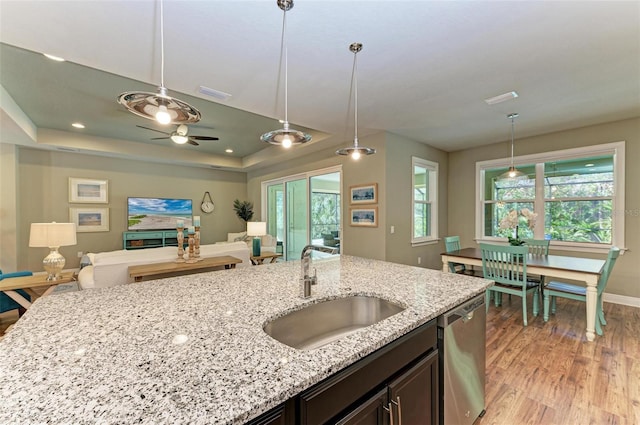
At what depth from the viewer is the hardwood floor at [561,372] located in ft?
5.98

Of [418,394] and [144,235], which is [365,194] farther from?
[144,235]

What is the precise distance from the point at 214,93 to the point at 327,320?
2.55 meters

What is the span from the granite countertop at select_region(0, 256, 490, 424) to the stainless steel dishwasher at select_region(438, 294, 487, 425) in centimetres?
10

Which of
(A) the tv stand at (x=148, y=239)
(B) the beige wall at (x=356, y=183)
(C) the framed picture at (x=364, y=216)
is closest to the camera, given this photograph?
(B) the beige wall at (x=356, y=183)

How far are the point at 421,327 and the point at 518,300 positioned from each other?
370 cm

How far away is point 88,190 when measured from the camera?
19.3ft

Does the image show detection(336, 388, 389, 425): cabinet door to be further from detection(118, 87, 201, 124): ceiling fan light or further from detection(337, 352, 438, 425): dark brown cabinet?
detection(118, 87, 201, 124): ceiling fan light

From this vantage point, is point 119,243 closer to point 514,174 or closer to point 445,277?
point 445,277

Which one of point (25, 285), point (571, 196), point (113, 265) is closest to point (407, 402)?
point (113, 265)

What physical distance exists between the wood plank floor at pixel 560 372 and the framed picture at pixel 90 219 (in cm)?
294

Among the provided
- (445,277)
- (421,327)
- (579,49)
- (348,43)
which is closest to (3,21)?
(348,43)

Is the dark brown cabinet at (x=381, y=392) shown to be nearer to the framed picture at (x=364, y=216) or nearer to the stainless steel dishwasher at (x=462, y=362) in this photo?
the stainless steel dishwasher at (x=462, y=362)

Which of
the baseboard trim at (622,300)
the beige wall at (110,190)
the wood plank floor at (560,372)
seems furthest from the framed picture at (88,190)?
the baseboard trim at (622,300)

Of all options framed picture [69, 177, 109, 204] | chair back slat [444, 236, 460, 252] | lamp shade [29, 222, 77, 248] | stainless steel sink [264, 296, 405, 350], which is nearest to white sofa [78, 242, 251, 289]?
lamp shade [29, 222, 77, 248]
